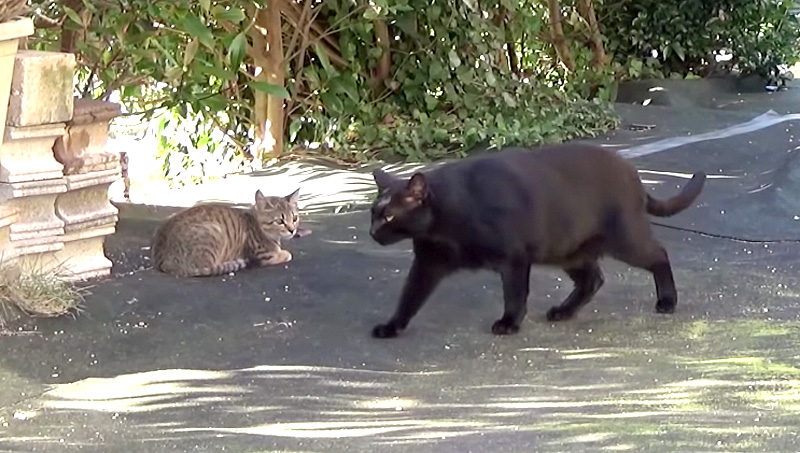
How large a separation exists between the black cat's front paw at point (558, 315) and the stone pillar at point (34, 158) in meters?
2.09

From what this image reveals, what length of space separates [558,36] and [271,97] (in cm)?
392

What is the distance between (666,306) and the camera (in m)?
4.98

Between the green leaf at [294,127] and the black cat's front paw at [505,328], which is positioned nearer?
the black cat's front paw at [505,328]

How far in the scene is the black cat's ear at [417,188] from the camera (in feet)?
15.0

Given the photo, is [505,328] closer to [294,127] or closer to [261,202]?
[261,202]

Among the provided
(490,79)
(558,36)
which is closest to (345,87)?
(490,79)

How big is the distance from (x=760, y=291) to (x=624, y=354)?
3.74 ft

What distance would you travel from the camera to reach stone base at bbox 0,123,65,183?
506cm

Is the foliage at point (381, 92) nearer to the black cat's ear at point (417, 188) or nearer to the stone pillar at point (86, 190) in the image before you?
the stone pillar at point (86, 190)

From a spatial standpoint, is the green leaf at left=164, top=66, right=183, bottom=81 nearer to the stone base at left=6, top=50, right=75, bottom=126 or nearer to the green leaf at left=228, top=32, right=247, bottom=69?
the green leaf at left=228, top=32, right=247, bottom=69

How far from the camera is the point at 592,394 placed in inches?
153

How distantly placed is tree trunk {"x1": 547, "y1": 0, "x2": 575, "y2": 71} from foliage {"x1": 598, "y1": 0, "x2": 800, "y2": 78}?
2.06 ft

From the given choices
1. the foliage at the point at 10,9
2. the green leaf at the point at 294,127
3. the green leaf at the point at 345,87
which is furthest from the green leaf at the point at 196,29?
the green leaf at the point at 345,87

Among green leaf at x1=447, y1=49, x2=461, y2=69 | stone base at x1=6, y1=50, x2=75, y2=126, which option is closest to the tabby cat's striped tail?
stone base at x1=6, y1=50, x2=75, y2=126
